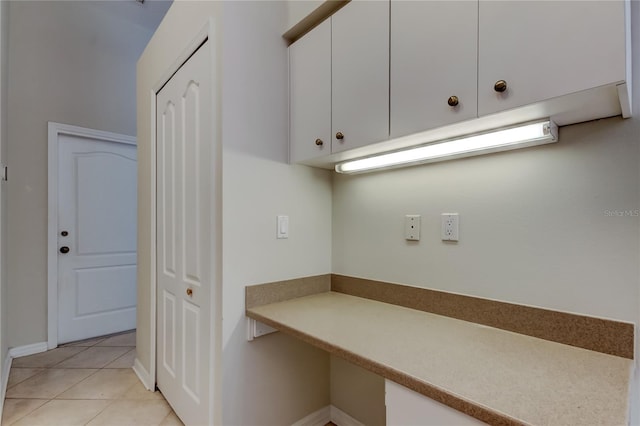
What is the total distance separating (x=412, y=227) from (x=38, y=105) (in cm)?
348

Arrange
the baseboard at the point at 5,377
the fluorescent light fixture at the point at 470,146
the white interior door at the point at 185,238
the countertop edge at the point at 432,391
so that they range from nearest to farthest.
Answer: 1. the countertop edge at the point at 432,391
2. the fluorescent light fixture at the point at 470,146
3. the white interior door at the point at 185,238
4. the baseboard at the point at 5,377

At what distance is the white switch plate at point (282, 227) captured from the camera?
1.57 m

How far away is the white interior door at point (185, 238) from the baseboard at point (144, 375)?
0.10 metres

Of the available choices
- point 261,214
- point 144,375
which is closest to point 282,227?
point 261,214

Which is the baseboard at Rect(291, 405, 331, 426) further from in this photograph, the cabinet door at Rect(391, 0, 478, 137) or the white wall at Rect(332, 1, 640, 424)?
the cabinet door at Rect(391, 0, 478, 137)

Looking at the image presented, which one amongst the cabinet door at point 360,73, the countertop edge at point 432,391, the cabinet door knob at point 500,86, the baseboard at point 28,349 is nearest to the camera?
the countertop edge at point 432,391

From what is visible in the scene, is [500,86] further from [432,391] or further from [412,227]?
[432,391]

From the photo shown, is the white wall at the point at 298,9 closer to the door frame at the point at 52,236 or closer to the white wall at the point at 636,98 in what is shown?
the white wall at the point at 636,98

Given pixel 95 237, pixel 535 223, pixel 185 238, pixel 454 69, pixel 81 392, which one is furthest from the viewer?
pixel 95 237

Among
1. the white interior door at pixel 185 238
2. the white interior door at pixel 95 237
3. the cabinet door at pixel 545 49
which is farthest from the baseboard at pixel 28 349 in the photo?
the cabinet door at pixel 545 49

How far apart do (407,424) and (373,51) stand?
49.0 inches

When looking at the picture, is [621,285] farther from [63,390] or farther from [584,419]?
[63,390]

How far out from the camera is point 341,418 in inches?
69.5

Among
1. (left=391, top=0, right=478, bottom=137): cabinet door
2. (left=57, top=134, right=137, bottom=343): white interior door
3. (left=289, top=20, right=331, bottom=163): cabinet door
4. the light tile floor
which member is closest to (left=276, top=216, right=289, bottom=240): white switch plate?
(left=289, top=20, right=331, bottom=163): cabinet door
